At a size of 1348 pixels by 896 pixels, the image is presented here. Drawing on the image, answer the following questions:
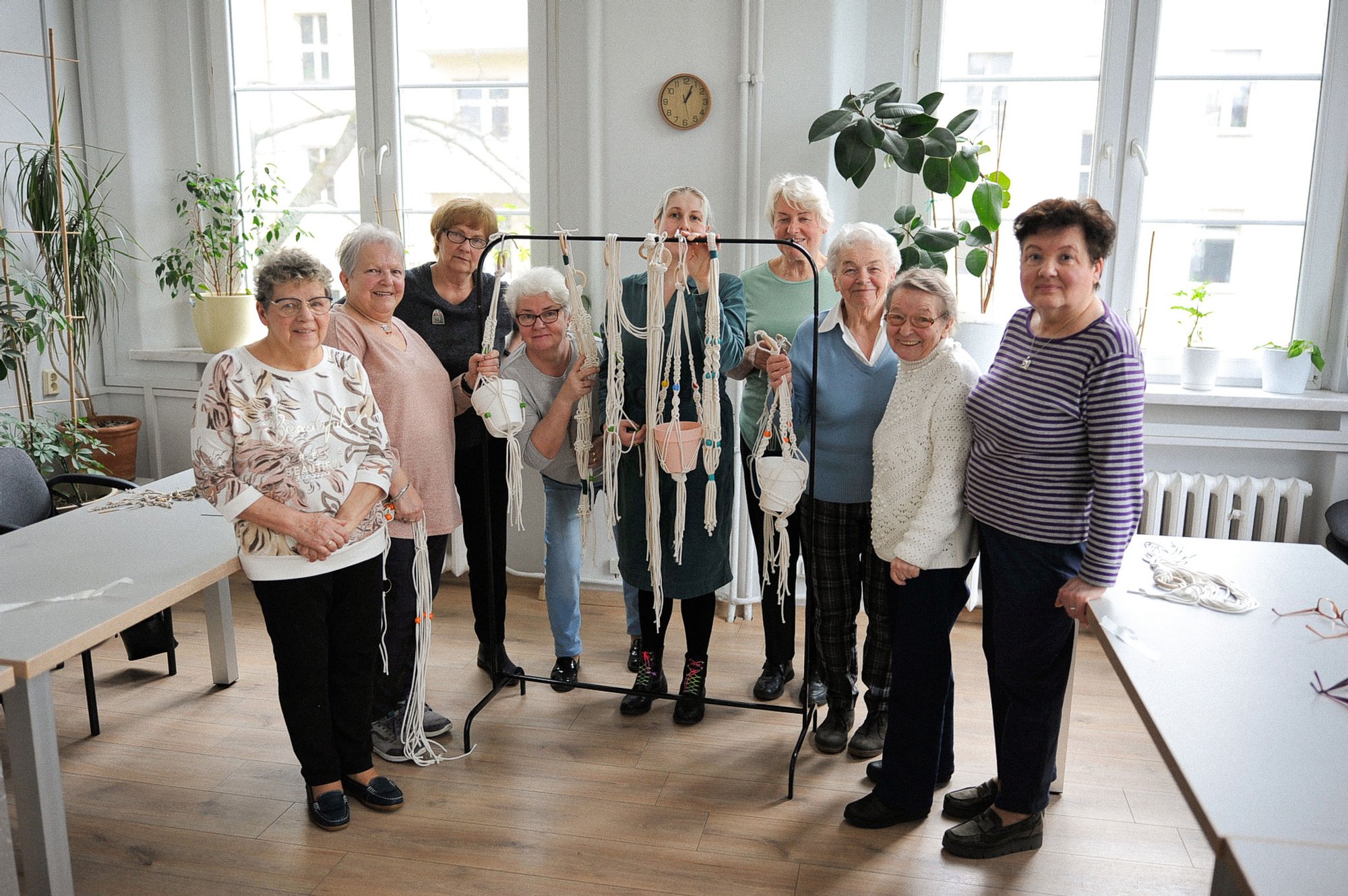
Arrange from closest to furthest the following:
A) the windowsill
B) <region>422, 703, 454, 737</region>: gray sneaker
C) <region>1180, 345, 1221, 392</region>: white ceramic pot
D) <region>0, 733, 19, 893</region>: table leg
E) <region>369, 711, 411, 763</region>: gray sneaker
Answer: <region>0, 733, 19, 893</region>: table leg < <region>369, 711, 411, 763</region>: gray sneaker < <region>422, 703, 454, 737</region>: gray sneaker < the windowsill < <region>1180, 345, 1221, 392</region>: white ceramic pot

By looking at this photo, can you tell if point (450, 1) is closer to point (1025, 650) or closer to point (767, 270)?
point (767, 270)

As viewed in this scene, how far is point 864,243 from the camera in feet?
7.70

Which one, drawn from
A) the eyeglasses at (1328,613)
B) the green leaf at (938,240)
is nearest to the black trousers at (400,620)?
the green leaf at (938,240)

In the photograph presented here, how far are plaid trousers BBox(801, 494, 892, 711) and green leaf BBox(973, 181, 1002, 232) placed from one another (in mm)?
1201

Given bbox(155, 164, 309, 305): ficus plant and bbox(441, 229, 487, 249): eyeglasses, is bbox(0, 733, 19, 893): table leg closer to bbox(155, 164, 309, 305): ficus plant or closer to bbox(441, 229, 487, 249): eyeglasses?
bbox(441, 229, 487, 249): eyeglasses

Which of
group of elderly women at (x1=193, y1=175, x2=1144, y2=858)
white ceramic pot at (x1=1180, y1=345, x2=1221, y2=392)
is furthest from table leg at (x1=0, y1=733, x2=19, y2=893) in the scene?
white ceramic pot at (x1=1180, y1=345, x2=1221, y2=392)

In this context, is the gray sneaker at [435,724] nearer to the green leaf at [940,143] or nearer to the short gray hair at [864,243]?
the short gray hair at [864,243]

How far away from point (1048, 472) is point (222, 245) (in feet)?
11.3

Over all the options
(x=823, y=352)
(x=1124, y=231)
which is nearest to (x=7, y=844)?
(x=823, y=352)

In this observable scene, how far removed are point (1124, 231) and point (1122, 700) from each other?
5.43 ft

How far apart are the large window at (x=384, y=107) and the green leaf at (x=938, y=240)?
1620 millimetres

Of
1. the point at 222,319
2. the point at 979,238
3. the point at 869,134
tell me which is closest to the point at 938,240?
the point at 979,238

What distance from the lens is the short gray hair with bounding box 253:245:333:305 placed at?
210 centimetres

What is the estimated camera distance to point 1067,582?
202cm
